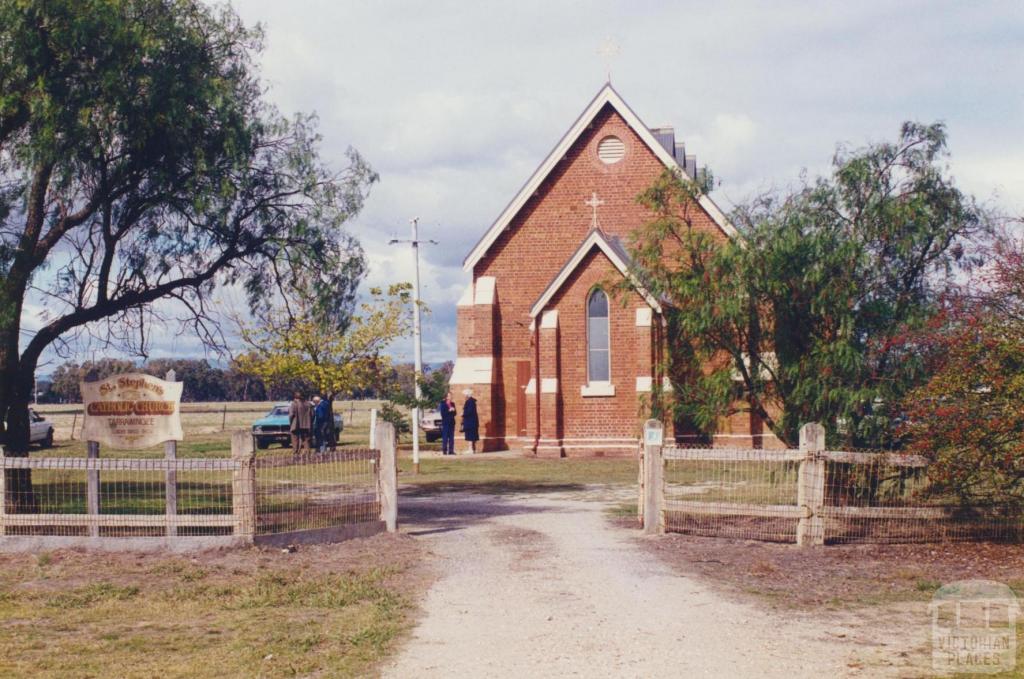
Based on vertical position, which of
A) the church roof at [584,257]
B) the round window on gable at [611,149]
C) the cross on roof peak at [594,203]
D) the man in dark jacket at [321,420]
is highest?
the round window on gable at [611,149]

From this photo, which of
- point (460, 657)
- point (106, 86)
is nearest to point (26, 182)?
point (106, 86)

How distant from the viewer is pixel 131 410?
1497 centimetres

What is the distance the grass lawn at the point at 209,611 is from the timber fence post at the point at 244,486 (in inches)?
13.3

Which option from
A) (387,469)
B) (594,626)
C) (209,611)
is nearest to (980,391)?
(594,626)

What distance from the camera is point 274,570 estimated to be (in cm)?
1286

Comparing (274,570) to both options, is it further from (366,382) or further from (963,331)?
(366,382)

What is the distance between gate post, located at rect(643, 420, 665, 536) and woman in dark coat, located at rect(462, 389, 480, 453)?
828 inches

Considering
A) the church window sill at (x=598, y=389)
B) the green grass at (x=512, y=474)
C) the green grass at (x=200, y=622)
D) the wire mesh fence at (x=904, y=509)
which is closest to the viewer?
the green grass at (x=200, y=622)

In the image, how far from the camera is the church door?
3756 centimetres

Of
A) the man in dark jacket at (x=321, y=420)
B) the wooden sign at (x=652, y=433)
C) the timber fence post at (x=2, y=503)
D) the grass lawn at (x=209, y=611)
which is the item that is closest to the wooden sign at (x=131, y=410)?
the timber fence post at (x=2, y=503)

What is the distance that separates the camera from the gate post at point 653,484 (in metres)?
15.5

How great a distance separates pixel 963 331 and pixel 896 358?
2.06m

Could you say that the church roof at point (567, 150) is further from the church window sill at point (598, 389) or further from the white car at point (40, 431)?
the white car at point (40, 431)

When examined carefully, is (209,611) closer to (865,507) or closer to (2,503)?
(2,503)
